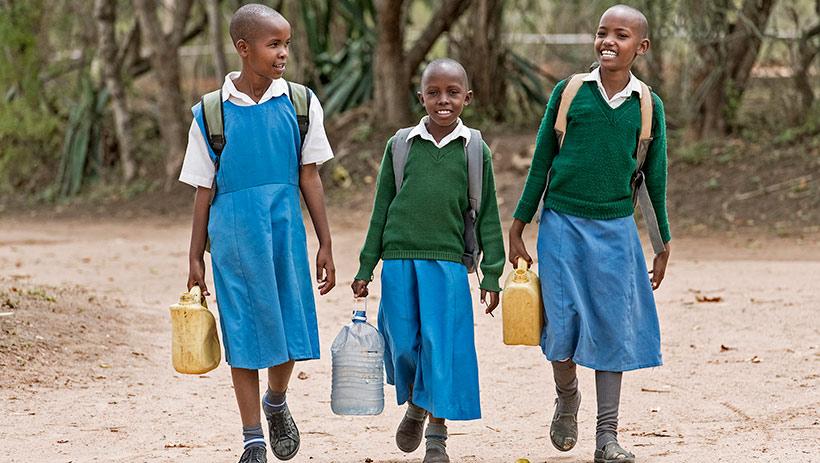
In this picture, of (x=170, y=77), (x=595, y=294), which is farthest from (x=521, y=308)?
(x=170, y=77)

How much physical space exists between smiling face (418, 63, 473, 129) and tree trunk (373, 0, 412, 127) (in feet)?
32.6

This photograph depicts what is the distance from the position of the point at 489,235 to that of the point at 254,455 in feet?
3.50

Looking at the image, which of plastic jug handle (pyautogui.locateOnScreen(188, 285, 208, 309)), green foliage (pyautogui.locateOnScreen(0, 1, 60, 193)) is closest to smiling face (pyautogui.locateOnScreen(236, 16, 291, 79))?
plastic jug handle (pyautogui.locateOnScreen(188, 285, 208, 309))

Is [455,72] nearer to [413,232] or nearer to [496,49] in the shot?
[413,232]

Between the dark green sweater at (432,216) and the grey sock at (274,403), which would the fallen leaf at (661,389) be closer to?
the dark green sweater at (432,216)

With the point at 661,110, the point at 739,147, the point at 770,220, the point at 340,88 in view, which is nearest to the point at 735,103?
the point at 739,147

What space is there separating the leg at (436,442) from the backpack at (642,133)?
927 millimetres

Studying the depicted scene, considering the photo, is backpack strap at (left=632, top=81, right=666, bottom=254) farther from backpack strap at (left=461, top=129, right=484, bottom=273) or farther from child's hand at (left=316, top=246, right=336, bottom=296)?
child's hand at (left=316, top=246, right=336, bottom=296)

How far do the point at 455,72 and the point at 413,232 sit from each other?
1.81ft

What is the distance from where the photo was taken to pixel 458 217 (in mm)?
4129

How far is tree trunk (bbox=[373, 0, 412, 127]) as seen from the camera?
14.0 m

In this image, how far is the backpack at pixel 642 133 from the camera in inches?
163

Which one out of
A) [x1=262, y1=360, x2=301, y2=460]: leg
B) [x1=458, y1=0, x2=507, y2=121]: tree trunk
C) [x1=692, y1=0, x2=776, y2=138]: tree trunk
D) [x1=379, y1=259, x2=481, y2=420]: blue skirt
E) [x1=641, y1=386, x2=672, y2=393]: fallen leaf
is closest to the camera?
[x1=379, y1=259, x2=481, y2=420]: blue skirt

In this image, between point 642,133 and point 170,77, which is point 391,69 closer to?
point 170,77
